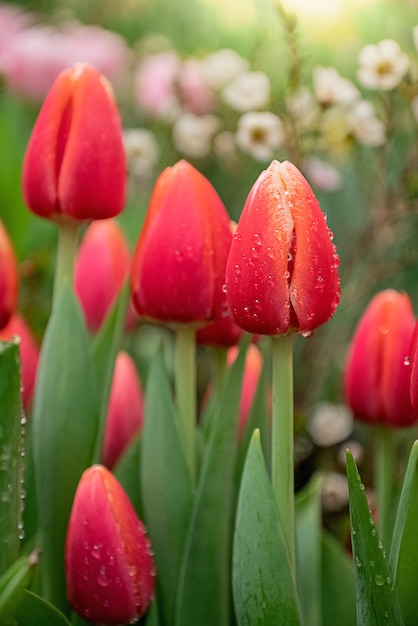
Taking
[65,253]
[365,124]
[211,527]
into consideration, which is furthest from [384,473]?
[365,124]

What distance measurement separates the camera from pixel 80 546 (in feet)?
1.86

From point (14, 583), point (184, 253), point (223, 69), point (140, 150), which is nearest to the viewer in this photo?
point (14, 583)

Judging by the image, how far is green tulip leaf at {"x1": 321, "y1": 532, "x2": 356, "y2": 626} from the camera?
0.79 metres

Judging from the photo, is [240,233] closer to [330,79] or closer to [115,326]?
[115,326]

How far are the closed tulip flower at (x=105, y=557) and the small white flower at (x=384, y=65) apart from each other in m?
0.52

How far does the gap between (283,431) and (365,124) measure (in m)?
0.56

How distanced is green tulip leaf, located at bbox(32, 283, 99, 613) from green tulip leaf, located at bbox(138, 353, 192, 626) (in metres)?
0.06

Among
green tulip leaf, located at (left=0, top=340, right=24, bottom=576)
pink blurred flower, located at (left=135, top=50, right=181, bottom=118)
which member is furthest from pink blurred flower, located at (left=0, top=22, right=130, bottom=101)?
green tulip leaf, located at (left=0, top=340, right=24, bottom=576)

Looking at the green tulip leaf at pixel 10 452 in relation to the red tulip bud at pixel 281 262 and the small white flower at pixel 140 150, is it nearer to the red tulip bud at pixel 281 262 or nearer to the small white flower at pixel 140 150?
the red tulip bud at pixel 281 262

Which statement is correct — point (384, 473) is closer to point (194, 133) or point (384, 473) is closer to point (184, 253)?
point (184, 253)

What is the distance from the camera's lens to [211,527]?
0.62 m

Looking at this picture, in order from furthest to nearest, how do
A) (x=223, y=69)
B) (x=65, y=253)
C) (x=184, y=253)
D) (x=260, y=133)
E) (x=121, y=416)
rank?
1. (x=223, y=69)
2. (x=260, y=133)
3. (x=121, y=416)
4. (x=65, y=253)
5. (x=184, y=253)

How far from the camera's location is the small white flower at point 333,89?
984 mm

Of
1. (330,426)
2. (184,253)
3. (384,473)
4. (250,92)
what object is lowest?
(330,426)
